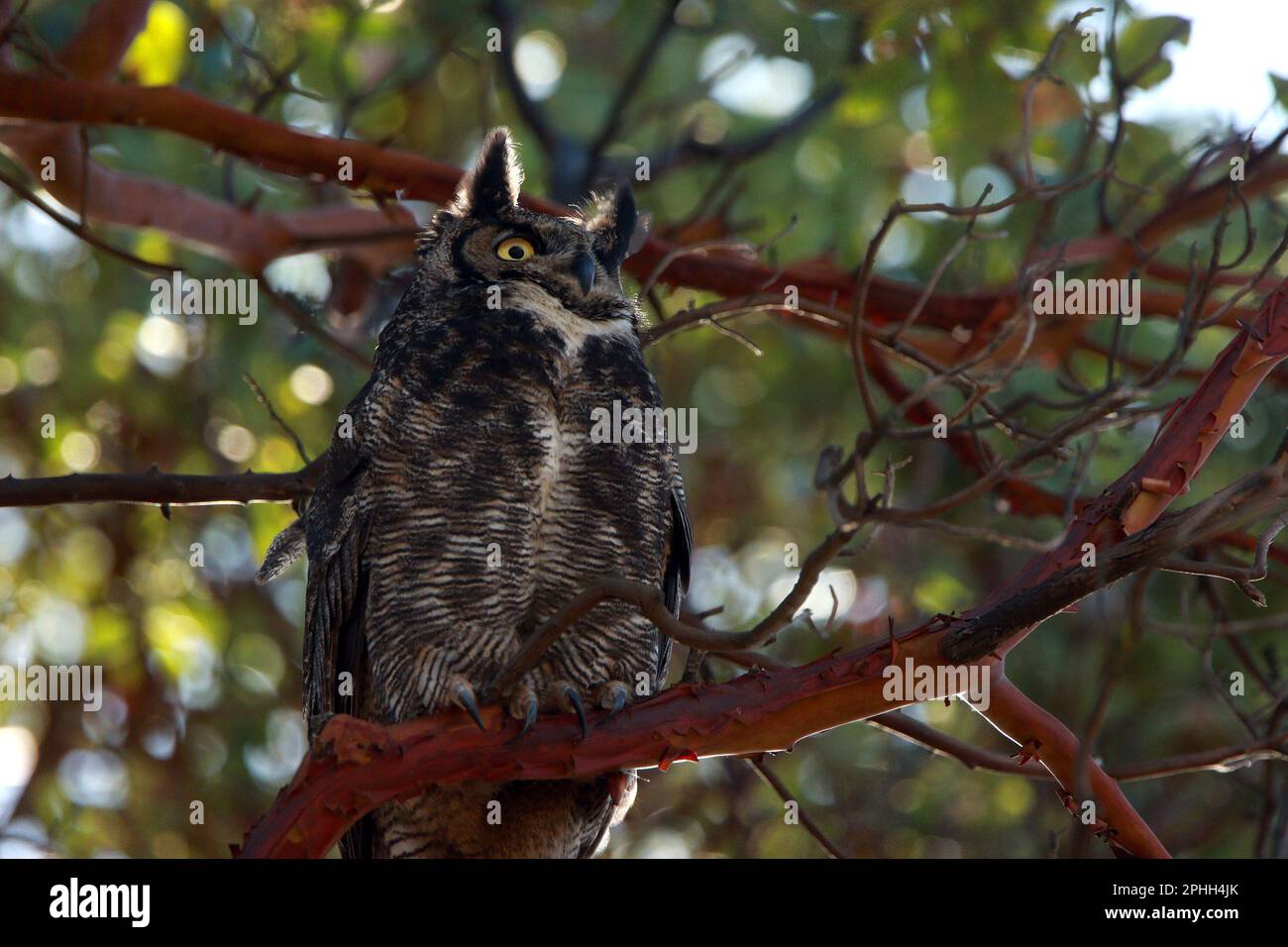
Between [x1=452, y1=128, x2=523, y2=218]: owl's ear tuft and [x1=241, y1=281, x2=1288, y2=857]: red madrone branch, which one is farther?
[x1=452, y1=128, x2=523, y2=218]: owl's ear tuft

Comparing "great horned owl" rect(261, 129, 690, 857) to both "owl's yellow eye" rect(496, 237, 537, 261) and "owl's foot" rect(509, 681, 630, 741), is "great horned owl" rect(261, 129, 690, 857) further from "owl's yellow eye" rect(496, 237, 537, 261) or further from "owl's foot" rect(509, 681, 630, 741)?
"owl's yellow eye" rect(496, 237, 537, 261)

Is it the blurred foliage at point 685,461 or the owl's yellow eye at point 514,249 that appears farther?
the blurred foliage at point 685,461

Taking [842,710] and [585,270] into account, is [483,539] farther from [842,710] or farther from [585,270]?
[842,710]

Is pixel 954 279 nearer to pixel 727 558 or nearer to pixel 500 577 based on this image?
pixel 727 558

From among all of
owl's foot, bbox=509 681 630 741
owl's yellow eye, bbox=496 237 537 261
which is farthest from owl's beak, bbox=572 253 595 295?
owl's foot, bbox=509 681 630 741

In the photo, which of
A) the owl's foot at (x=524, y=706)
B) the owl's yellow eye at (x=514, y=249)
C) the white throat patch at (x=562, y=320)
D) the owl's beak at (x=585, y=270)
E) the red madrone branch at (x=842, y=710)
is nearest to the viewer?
the red madrone branch at (x=842, y=710)

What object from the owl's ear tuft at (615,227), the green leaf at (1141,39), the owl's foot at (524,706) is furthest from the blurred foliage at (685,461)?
the owl's foot at (524,706)

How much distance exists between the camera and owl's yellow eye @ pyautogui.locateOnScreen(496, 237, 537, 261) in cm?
447

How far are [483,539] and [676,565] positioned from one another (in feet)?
2.58

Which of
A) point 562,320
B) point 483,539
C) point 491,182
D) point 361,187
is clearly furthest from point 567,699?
point 361,187

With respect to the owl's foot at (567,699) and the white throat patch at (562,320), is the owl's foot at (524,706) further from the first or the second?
the white throat patch at (562,320)

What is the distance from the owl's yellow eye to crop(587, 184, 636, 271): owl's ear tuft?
0.24m

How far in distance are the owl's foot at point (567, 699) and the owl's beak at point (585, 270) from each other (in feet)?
4.04

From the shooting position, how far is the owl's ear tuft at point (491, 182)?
4621mm
